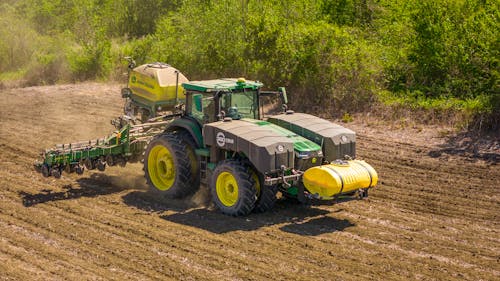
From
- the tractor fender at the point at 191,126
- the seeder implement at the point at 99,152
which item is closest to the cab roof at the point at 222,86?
the tractor fender at the point at 191,126

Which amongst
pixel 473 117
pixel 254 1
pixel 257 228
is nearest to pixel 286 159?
pixel 257 228

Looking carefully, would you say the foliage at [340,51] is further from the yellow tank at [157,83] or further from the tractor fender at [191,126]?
the tractor fender at [191,126]

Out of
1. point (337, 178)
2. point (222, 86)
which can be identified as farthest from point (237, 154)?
point (337, 178)

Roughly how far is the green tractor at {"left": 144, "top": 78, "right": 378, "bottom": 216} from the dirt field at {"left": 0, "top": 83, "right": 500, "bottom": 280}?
430 mm

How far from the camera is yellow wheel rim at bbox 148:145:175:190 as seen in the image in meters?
13.3

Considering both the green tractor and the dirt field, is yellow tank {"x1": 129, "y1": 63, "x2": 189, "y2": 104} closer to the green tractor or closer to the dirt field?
the dirt field

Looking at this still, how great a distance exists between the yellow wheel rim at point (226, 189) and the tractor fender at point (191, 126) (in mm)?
962

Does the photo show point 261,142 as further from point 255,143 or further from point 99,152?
point 99,152

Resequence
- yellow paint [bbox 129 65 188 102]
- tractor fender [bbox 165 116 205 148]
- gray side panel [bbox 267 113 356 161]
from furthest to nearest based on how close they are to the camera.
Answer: yellow paint [bbox 129 65 188 102] < tractor fender [bbox 165 116 205 148] < gray side panel [bbox 267 113 356 161]

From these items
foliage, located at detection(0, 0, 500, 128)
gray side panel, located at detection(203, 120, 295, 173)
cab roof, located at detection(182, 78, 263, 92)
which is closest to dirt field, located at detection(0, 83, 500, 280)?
gray side panel, located at detection(203, 120, 295, 173)

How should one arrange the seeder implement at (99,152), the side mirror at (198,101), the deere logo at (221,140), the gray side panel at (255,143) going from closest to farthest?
the gray side panel at (255,143) < the deere logo at (221,140) < the side mirror at (198,101) < the seeder implement at (99,152)

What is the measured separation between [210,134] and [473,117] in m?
8.51

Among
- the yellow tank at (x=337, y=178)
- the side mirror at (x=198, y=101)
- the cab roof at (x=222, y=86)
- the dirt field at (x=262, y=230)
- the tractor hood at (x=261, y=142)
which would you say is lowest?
the dirt field at (x=262, y=230)

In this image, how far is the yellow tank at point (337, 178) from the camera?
11.2m
